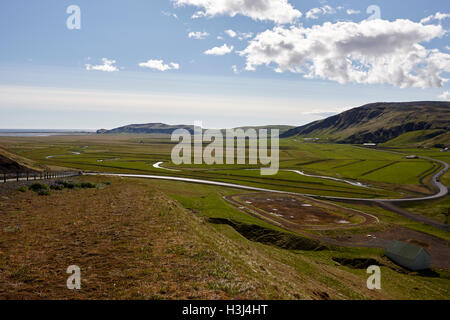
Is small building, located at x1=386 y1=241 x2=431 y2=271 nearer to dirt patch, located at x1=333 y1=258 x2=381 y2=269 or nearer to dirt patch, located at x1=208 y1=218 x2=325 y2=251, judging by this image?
dirt patch, located at x1=333 y1=258 x2=381 y2=269

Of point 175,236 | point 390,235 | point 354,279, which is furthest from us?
point 390,235

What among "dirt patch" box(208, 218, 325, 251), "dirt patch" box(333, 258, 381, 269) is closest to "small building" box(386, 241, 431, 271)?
"dirt patch" box(333, 258, 381, 269)

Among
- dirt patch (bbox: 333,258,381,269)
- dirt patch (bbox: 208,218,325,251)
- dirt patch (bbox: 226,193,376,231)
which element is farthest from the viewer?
dirt patch (bbox: 226,193,376,231)

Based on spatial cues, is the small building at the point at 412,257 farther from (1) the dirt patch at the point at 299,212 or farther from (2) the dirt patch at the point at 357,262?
(1) the dirt patch at the point at 299,212

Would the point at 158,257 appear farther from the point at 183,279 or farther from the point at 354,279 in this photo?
the point at 354,279

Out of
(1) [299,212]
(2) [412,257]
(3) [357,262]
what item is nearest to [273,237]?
(3) [357,262]

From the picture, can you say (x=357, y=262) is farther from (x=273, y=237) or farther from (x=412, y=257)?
(x=273, y=237)
